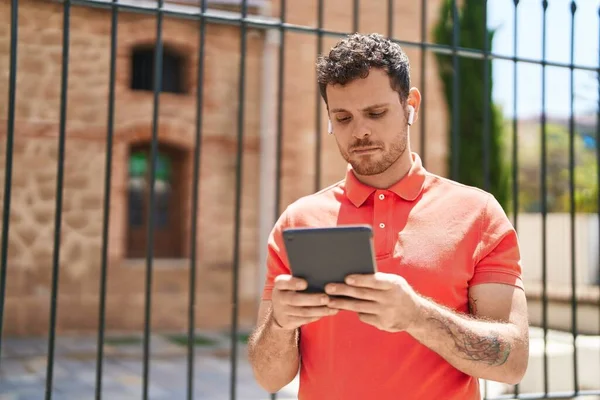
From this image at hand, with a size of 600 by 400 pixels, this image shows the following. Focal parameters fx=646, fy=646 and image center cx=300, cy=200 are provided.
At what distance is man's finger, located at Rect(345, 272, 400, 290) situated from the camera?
122cm

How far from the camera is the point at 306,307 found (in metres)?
1.30

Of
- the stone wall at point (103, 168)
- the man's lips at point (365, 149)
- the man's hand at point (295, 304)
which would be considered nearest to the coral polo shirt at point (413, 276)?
the man's lips at point (365, 149)

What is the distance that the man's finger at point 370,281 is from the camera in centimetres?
122

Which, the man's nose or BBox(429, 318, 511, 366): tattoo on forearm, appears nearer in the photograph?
BBox(429, 318, 511, 366): tattoo on forearm

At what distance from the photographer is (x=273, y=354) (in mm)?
1556

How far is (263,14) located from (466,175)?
403 centimetres

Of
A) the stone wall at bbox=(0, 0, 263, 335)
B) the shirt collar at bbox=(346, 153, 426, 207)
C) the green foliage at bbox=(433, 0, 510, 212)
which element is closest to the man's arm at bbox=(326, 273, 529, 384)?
the shirt collar at bbox=(346, 153, 426, 207)

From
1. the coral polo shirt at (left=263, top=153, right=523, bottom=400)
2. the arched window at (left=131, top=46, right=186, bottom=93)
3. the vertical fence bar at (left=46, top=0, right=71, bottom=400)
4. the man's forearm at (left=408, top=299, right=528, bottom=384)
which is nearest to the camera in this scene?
the man's forearm at (left=408, top=299, right=528, bottom=384)

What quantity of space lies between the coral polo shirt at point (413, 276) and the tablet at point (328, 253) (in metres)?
0.28

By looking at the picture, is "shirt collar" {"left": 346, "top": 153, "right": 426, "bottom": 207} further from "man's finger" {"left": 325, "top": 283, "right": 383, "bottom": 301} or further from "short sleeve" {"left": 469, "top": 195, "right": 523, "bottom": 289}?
"man's finger" {"left": 325, "top": 283, "right": 383, "bottom": 301}

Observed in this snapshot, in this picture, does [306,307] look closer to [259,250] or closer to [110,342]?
[110,342]

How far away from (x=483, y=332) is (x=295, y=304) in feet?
1.44

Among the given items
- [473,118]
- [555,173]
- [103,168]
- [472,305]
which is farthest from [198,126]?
[555,173]

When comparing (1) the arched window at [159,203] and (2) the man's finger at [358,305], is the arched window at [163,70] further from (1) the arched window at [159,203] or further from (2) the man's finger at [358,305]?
(2) the man's finger at [358,305]
